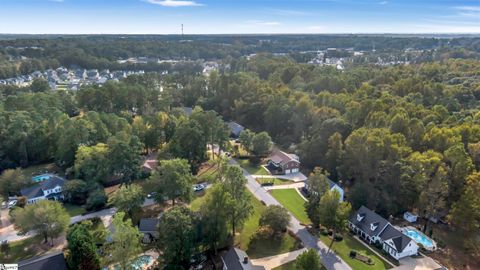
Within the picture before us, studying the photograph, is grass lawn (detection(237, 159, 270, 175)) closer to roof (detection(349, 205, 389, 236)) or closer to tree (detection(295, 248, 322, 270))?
roof (detection(349, 205, 389, 236))

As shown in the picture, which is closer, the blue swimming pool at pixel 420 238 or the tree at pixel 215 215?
the tree at pixel 215 215

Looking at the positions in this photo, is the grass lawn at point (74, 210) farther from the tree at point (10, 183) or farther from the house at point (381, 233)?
the house at point (381, 233)

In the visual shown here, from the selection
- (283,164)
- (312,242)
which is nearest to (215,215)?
(312,242)

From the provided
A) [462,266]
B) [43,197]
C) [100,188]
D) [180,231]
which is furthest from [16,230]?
[462,266]

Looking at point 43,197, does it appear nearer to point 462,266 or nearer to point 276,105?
point 276,105

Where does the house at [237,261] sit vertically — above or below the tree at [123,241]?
below

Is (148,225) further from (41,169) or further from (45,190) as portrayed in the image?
(41,169)

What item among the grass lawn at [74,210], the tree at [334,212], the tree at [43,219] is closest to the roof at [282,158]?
the tree at [334,212]
